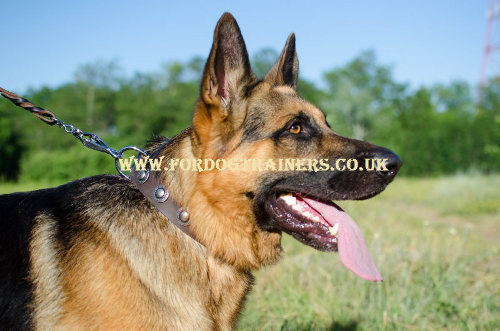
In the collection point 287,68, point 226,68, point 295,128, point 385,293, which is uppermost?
point 287,68

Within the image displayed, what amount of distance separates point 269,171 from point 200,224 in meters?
0.63

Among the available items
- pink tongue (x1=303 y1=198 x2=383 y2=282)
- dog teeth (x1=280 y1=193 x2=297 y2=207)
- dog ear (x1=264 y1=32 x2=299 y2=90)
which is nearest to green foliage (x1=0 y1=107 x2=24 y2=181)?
dog ear (x1=264 y1=32 x2=299 y2=90)

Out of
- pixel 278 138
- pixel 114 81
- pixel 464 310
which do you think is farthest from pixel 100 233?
pixel 114 81

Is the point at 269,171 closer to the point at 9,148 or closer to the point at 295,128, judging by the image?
the point at 295,128

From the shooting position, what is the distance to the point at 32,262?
239cm

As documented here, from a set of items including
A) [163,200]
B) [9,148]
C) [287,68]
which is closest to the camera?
[163,200]

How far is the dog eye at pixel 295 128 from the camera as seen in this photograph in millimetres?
2932

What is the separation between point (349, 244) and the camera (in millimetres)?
2863

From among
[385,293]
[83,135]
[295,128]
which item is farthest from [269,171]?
[385,293]

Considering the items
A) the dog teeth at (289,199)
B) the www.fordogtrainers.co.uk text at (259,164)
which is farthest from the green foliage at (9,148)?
the dog teeth at (289,199)

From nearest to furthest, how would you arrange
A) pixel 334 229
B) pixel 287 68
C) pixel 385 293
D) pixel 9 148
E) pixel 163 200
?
pixel 163 200 → pixel 334 229 → pixel 287 68 → pixel 385 293 → pixel 9 148

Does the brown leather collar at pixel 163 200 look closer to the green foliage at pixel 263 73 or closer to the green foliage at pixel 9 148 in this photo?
the green foliage at pixel 263 73

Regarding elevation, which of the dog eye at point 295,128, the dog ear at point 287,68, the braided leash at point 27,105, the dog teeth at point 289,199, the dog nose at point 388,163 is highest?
the dog ear at point 287,68

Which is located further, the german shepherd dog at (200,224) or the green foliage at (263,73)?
the green foliage at (263,73)
